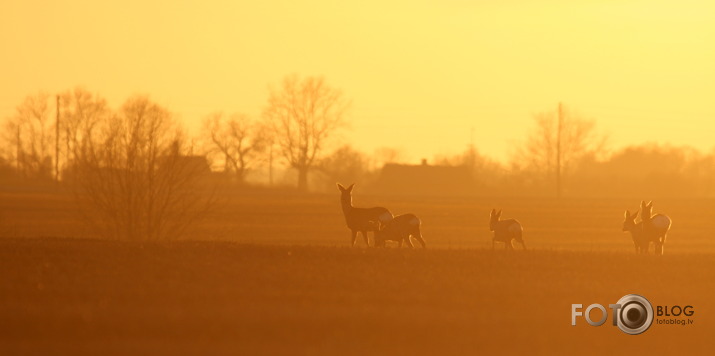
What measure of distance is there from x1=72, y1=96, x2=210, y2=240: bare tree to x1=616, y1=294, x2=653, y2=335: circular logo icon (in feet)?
90.9

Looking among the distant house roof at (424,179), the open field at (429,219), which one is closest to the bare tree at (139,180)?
the open field at (429,219)

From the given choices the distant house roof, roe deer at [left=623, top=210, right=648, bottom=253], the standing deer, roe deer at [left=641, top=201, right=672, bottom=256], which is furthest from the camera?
the distant house roof

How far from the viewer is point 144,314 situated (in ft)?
57.0

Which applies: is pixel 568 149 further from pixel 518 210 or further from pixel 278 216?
pixel 278 216

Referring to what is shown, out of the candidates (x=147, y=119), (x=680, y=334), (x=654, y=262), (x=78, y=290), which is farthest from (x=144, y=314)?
(x=147, y=119)

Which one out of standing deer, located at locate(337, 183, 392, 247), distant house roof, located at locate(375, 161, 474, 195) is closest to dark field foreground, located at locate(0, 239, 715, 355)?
standing deer, located at locate(337, 183, 392, 247)

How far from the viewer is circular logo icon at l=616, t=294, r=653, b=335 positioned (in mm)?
18719

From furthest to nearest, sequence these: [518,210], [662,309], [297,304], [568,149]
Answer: [568,149]
[518,210]
[662,309]
[297,304]

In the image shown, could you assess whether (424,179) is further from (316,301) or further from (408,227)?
(316,301)

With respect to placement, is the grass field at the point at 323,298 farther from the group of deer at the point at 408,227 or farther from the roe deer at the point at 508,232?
the roe deer at the point at 508,232

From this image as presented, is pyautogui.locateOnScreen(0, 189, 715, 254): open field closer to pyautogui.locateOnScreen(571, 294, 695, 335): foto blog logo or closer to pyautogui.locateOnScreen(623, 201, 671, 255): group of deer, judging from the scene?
pyautogui.locateOnScreen(623, 201, 671, 255): group of deer

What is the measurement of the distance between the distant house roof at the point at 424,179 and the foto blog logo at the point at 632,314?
93.9m

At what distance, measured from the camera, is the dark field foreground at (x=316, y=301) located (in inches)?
661

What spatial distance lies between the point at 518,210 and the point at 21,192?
3458 cm
